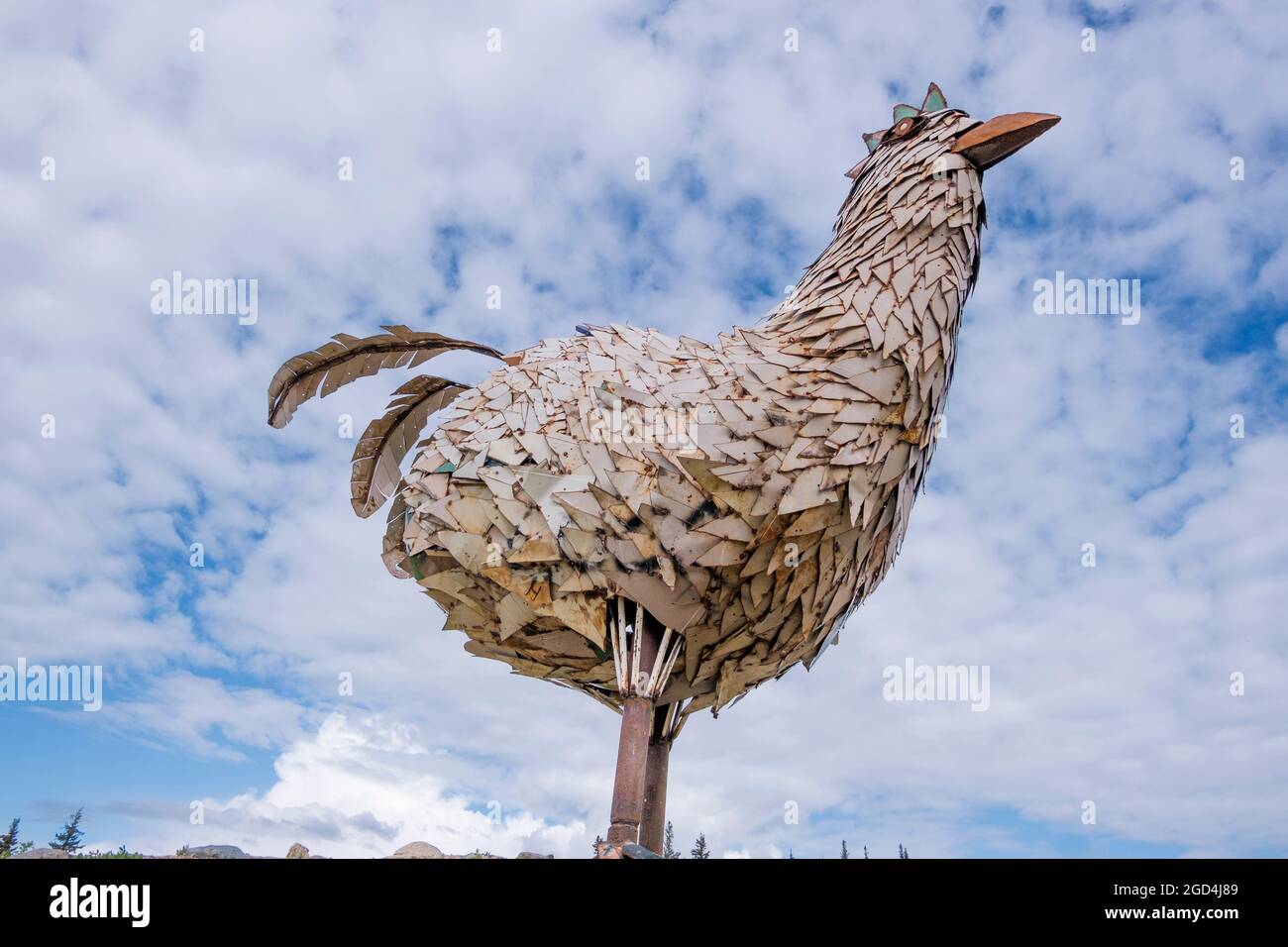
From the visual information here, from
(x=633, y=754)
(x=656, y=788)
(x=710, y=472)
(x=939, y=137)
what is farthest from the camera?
(x=656, y=788)

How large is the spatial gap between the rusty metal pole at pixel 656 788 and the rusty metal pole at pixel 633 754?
0.76 meters

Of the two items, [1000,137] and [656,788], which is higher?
[1000,137]

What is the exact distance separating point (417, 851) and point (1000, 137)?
604 centimetres

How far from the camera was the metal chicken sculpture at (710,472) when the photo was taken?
19.1 ft

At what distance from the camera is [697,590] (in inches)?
235

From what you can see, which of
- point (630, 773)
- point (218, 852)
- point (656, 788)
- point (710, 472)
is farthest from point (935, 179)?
point (218, 852)

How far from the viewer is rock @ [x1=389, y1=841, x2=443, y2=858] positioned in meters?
5.74

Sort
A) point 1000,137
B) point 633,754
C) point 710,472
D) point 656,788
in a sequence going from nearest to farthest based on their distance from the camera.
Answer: point 710,472
point 633,754
point 1000,137
point 656,788

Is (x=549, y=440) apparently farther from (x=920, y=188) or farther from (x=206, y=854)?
(x=206, y=854)

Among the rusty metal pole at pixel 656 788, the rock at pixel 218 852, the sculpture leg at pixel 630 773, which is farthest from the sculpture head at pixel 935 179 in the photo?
the rock at pixel 218 852

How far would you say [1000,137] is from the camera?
634cm

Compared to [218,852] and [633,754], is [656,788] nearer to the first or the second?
[633,754]

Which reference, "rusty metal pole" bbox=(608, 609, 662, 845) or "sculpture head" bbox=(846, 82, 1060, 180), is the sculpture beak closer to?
Result: "sculpture head" bbox=(846, 82, 1060, 180)

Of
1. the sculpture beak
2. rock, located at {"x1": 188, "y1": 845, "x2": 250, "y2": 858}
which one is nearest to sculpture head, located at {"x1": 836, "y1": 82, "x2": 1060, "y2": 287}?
the sculpture beak
